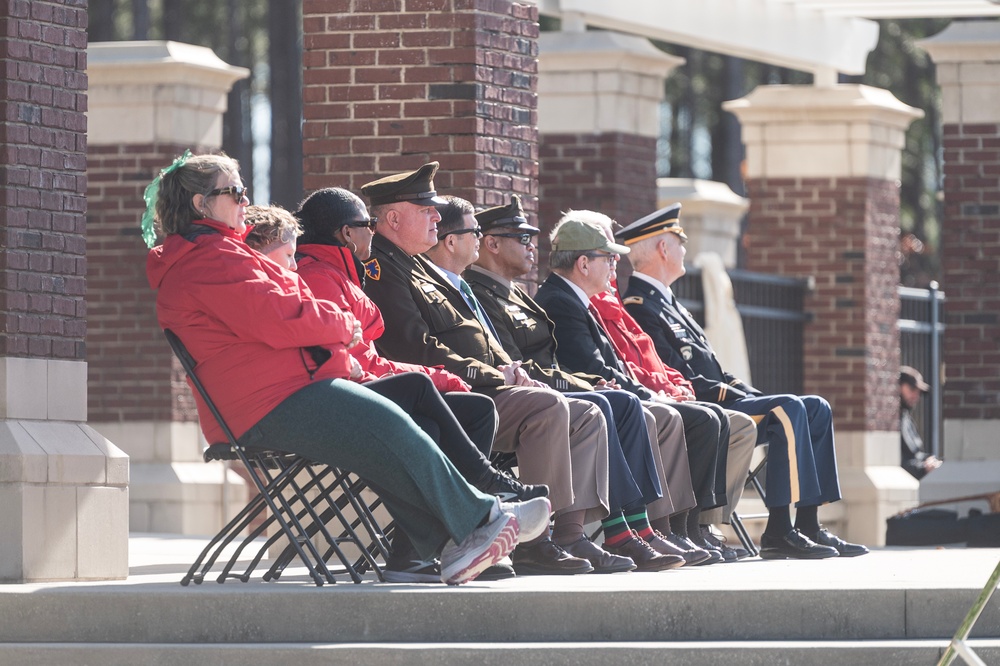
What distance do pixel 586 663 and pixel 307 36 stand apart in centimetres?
417

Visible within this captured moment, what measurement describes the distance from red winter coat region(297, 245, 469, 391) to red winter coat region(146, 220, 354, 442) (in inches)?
13.4

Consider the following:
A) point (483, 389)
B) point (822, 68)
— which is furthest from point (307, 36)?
point (822, 68)

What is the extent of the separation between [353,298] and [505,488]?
85 centimetres

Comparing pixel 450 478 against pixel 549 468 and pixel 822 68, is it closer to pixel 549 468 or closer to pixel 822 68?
pixel 549 468

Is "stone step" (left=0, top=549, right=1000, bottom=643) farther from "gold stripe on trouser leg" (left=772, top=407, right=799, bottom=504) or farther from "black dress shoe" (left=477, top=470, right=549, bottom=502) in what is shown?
"gold stripe on trouser leg" (left=772, top=407, right=799, bottom=504)

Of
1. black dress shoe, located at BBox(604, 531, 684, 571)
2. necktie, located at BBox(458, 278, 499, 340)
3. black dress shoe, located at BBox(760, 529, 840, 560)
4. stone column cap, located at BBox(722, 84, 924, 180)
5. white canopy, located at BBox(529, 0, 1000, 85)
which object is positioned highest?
white canopy, located at BBox(529, 0, 1000, 85)

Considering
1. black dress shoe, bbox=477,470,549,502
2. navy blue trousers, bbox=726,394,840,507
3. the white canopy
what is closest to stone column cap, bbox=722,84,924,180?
the white canopy

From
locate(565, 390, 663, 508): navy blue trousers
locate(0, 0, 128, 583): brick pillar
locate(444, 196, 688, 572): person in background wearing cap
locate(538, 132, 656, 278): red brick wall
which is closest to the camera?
locate(0, 0, 128, 583): brick pillar

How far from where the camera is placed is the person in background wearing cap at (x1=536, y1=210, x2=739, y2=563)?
8797 mm

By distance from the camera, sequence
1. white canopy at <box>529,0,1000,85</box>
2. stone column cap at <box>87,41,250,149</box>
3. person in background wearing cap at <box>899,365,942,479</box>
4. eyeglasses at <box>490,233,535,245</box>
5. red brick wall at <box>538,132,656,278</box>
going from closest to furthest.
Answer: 1. eyeglasses at <box>490,233,535,245</box>
2. red brick wall at <box>538,132,656,278</box>
3. white canopy at <box>529,0,1000,85</box>
4. stone column cap at <box>87,41,250,149</box>
5. person in background wearing cap at <box>899,365,942,479</box>

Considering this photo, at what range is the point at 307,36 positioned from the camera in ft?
31.6

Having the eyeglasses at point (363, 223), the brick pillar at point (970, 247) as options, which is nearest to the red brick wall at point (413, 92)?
the eyeglasses at point (363, 223)

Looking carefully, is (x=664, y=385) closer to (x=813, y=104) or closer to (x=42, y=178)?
(x=42, y=178)

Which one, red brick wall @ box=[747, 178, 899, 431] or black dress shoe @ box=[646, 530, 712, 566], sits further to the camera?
red brick wall @ box=[747, 178, 899, 431]
